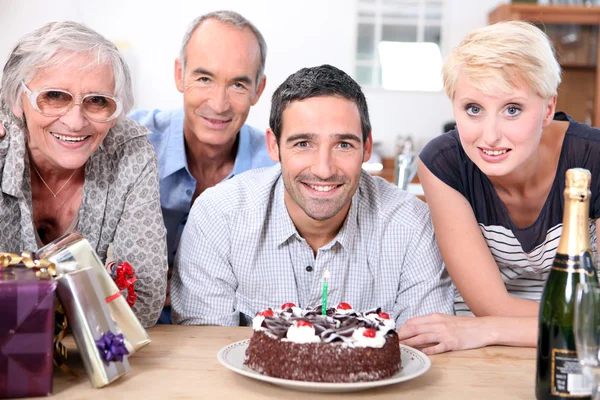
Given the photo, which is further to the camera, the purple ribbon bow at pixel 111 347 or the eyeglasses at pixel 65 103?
the eyeglasses at pixel 65 103

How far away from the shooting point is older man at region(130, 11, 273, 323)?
258cm

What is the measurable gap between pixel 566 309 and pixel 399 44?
5634mm

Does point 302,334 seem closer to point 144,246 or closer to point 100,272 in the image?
point 100,272

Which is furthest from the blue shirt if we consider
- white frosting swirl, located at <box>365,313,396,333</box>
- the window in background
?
the window in background

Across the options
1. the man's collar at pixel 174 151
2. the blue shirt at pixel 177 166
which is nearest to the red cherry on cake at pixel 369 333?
the blue shirt at pixel 177 166

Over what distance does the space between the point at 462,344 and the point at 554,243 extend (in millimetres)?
551

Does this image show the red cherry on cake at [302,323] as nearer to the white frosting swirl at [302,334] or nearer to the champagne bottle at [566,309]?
the white frosting swirl at [302,334]

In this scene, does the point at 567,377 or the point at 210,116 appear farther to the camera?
the point at 210,116

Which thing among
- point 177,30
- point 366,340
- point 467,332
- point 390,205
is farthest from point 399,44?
point 366,340

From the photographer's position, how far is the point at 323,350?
1.21 m

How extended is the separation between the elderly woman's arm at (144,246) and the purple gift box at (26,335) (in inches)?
21.5

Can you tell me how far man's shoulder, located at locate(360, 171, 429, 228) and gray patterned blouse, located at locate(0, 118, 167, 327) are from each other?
579 mm

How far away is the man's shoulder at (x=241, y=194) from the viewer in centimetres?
198

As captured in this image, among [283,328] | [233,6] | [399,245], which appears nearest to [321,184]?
[399,245]
